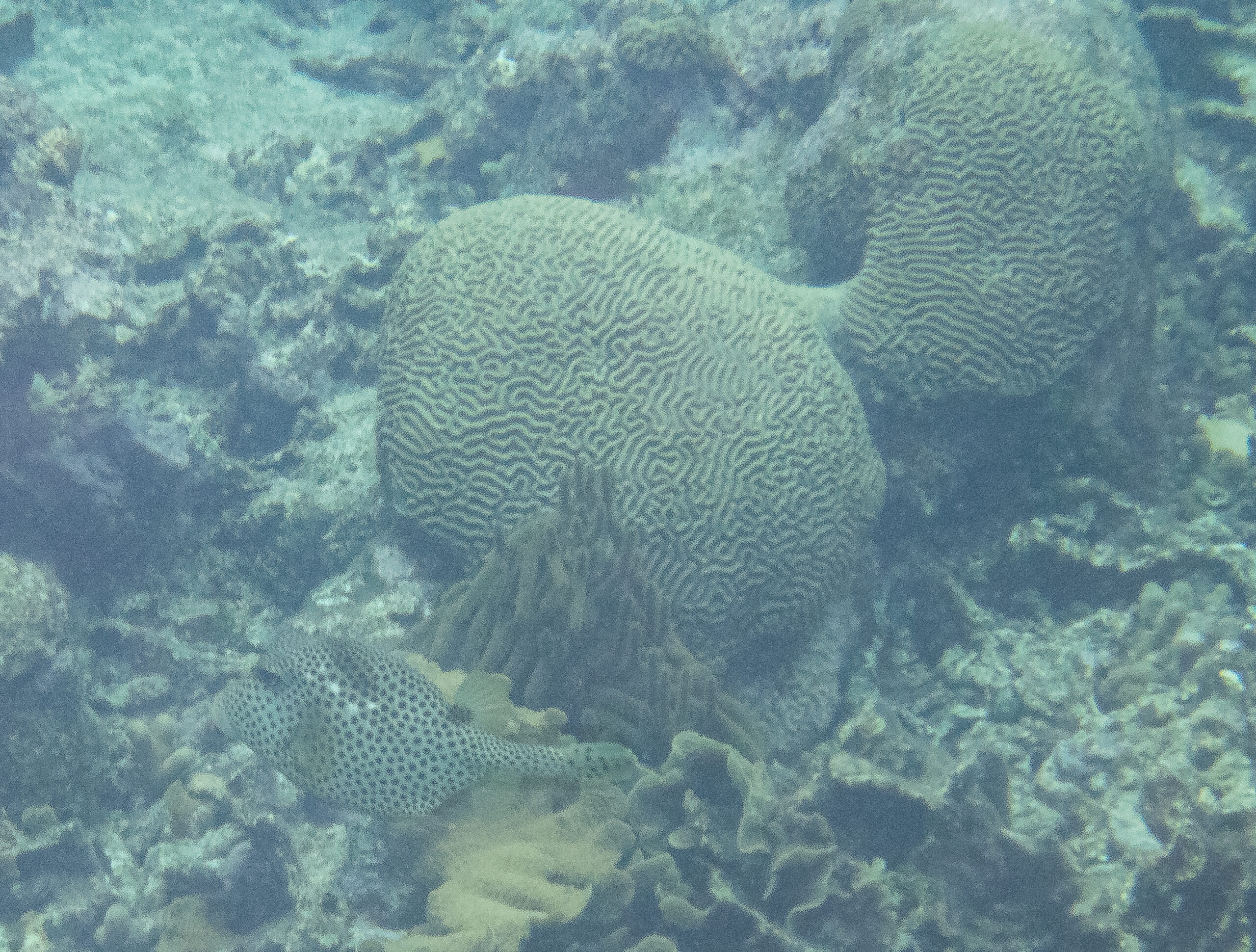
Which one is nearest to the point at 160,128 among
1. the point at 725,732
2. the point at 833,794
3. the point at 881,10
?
the point at 881,10

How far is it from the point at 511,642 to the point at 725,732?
1.10m

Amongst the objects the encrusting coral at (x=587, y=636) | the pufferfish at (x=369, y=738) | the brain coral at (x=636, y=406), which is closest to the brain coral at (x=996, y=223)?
the brain coral at (x=636, y=406)

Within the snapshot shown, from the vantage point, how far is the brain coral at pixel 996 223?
16.0 feet

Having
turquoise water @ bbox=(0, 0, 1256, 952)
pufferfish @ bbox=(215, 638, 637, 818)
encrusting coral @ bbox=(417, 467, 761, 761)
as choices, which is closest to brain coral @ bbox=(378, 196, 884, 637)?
turquoise water @ bbox=(0, 0, 1256, 952)

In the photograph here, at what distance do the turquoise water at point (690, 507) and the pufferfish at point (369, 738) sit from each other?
0.03 metres

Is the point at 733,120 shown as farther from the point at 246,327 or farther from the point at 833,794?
the point at 833,794

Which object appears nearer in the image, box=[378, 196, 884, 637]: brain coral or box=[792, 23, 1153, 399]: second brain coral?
box=[378, 196, 884, 637]: brain coral

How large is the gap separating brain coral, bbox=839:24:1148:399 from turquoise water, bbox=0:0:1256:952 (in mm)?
30

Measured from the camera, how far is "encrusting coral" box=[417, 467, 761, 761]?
345 cm

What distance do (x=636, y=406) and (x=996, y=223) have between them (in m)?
2.74

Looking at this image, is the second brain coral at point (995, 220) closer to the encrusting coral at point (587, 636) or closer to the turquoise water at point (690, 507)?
the turquoise water at point (690, 507)

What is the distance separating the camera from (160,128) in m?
8.16

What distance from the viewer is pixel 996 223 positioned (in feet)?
16.6

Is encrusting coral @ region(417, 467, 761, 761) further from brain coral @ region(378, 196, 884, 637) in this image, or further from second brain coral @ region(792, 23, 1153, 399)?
second brain coral @ region(792, 23, 1153, 399)
